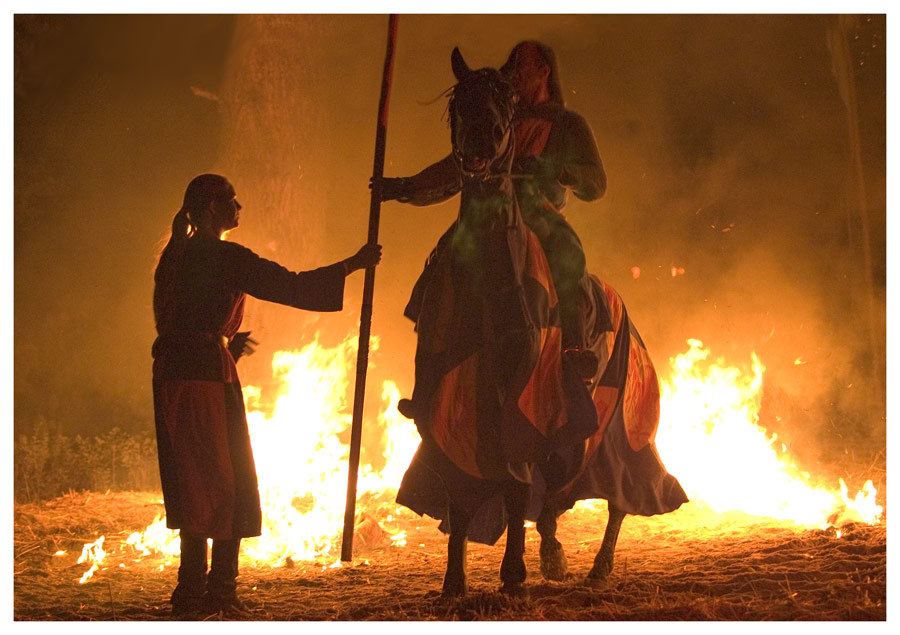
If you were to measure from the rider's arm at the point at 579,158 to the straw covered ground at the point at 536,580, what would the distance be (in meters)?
2.41

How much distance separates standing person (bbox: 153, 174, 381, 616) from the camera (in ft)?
14.7

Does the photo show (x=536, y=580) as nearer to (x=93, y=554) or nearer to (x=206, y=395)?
(x=206, y=395)

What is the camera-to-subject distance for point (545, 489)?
16.3 ft

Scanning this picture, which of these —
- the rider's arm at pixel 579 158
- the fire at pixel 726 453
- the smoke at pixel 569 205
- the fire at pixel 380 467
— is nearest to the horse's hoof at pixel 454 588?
the fire at pixel 380 467

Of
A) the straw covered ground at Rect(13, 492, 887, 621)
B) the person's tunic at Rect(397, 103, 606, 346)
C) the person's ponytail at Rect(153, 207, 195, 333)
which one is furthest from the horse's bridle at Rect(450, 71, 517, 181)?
the straw covered ground at Rect(13, 492, 887, 621)

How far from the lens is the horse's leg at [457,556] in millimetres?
4414

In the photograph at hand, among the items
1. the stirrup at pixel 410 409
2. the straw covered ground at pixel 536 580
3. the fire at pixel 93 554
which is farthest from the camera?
the fire at pixel 93 554

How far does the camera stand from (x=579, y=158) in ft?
16.5

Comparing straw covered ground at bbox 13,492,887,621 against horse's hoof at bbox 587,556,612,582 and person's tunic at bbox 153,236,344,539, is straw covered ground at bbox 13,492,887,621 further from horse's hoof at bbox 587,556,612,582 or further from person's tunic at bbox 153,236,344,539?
person's tunic at bbox 153,236,344,539

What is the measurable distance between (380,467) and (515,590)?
4681mm

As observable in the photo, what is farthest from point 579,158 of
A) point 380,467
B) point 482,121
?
point 380,467

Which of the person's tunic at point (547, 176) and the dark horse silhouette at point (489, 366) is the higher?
the person's tunic at point (547, 176)

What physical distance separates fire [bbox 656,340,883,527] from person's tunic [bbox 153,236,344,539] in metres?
4.48

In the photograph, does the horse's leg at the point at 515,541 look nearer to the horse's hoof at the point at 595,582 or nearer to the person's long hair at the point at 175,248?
the horse's hoof at the point at 595,582
